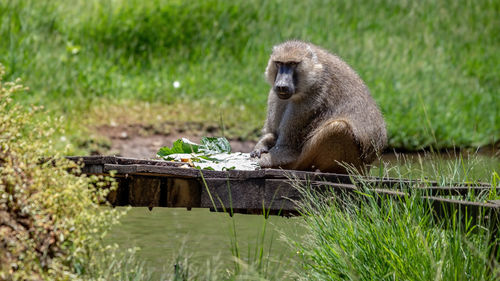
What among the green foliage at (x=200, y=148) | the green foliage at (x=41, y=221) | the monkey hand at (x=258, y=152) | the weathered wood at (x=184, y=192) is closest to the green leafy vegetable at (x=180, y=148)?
the green foliage at (x=200, y=148)

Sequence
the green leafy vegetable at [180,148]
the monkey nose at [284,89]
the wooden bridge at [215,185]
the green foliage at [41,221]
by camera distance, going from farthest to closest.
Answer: the green leafy vegetable at [180,148]
the monkey nose at [284,89]
the wooden bridge at [215,185]
the green foliage at [41,221]

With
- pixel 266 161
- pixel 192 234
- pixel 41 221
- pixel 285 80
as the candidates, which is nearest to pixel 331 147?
pixel 266 161

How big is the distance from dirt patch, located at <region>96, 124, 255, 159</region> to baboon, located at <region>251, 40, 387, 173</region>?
5164mm

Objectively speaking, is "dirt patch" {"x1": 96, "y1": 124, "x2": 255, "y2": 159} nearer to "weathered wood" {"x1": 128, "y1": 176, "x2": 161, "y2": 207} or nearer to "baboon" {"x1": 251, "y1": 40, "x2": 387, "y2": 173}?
"baboon" {"x1": 251, "y1": 40, "x2": 387, "y2": 173}

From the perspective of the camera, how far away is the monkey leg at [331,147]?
5805 mm

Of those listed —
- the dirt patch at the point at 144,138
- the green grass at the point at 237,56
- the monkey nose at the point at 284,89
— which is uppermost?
the monkey nose at the point at 284,89

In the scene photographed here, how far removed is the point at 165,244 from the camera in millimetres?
7965

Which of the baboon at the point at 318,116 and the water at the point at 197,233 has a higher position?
the baboon at the point at 318,116

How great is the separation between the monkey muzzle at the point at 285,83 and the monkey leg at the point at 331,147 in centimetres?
35

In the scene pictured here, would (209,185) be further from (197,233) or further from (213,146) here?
(197,233)

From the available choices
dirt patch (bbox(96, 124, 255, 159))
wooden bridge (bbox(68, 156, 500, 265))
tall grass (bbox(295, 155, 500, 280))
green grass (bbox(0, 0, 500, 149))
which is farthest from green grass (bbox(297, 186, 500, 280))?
green grass (bbox(0, 0, 500, 149))

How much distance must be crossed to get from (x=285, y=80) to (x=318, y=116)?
38 cm

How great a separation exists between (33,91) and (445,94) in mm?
6928

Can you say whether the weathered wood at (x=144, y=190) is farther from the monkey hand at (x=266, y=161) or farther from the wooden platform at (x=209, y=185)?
the monkey hand at (x=266, y=161)
